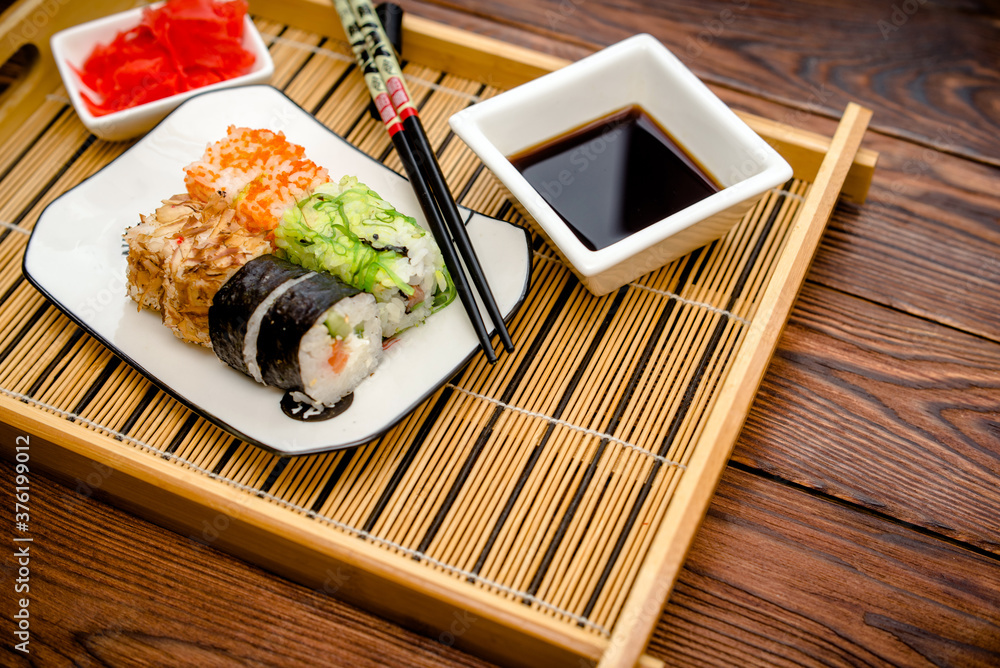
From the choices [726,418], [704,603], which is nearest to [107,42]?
[726,418]

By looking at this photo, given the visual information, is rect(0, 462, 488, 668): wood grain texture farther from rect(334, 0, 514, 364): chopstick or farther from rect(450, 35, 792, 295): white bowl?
rect(450, 35, 792, 295): white bowl

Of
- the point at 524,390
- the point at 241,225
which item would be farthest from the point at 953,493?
the point at 241,225

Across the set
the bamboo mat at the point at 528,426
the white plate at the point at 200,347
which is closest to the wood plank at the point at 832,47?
the bamboo mat at the point at 528,426

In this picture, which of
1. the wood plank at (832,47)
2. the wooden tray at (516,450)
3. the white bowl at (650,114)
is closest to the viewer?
the wooden tray at (516,450)

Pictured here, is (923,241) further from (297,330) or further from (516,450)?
(297,330)

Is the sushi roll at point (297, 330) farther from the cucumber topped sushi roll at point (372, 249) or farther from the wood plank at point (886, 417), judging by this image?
the wood plank at point (886, 417)

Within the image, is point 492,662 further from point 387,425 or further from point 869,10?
point 869,10
